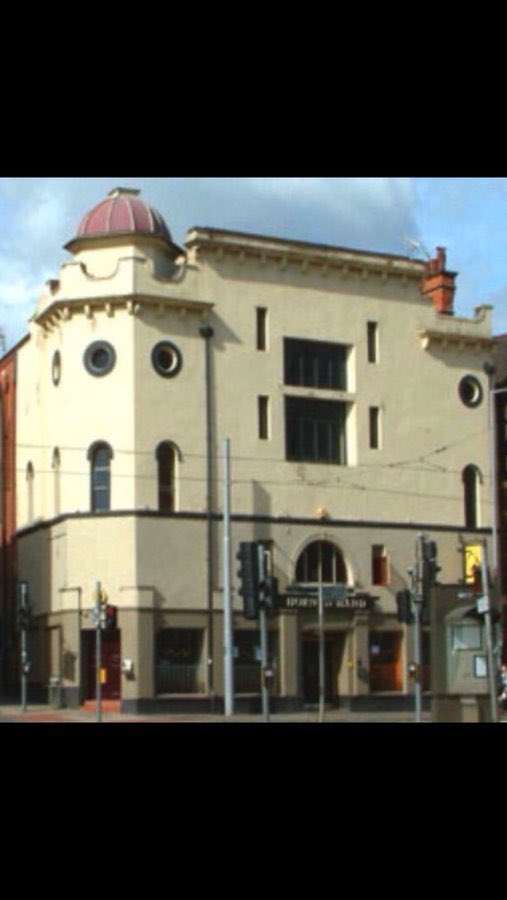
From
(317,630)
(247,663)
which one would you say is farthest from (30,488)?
(317,630)

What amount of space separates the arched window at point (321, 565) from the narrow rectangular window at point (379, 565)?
1072 millimetres

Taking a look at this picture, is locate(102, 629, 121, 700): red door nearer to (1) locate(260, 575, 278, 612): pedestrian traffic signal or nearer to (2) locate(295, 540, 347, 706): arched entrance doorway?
(2) locate(295, 540, 347, 706): arched entrance doorway

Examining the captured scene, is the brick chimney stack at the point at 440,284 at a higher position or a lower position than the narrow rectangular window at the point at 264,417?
higher

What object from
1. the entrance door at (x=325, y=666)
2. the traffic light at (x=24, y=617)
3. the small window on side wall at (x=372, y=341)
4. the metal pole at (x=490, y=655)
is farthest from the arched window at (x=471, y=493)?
the metal pole at (x=490, y=655)

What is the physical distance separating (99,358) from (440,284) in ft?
44.0

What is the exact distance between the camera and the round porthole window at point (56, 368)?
4797cm

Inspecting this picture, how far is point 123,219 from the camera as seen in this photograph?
4756 cm

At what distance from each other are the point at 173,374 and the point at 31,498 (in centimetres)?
660

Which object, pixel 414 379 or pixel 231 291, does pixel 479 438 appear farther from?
pixel 231 291

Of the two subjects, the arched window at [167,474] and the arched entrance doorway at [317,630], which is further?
the arched entrance doorway at [317,630]

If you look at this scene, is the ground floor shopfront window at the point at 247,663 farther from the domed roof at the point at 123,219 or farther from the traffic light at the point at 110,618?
the domed roof at the point at 123,219
